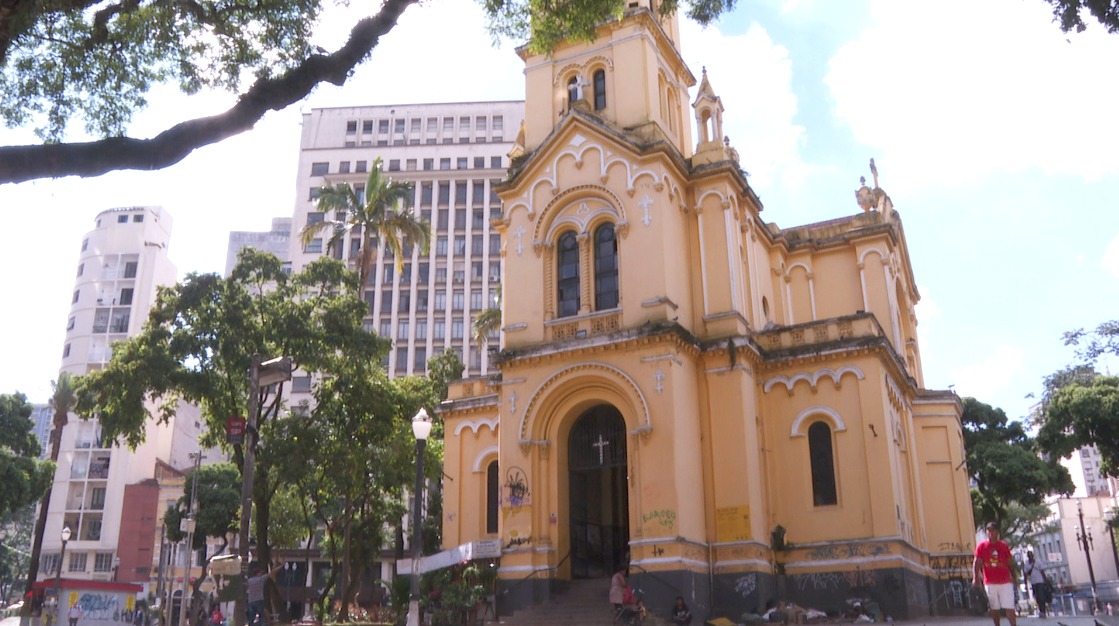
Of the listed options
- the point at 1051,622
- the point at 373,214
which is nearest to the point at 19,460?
the point at 373,214

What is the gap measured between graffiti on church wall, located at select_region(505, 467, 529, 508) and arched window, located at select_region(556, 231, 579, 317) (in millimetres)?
4673

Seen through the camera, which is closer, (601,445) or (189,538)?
(601,445)

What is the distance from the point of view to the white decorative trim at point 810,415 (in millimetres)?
25812

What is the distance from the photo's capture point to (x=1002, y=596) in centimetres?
1399

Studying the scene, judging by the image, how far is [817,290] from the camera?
107 feet

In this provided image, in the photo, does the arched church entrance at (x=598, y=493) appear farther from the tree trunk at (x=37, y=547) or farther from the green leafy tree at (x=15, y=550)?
the green leafy tree at (x=15, y=550)

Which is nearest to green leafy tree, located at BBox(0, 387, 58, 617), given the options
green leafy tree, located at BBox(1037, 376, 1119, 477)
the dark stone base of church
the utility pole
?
the utility pole

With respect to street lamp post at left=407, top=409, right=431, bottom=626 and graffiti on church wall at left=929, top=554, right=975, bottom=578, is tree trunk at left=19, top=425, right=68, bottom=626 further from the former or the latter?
graffiti on church wall at left=929, top=554, right=975, bottom=578

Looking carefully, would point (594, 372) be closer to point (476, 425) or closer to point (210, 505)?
point (476, 425)

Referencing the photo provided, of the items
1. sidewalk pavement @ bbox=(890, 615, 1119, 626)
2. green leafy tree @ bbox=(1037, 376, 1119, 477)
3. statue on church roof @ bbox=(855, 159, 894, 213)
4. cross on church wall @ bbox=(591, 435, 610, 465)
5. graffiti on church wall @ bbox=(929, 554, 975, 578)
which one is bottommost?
sidewalk pavement @ bbox=(890, 615, 1119, 626)

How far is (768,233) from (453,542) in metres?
14.4

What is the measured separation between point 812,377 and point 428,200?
53940 mm

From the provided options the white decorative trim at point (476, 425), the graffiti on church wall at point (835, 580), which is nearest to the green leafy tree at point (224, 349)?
the white decorative trim at point (476, 425)

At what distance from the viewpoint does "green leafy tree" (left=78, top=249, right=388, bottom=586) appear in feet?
92.6
